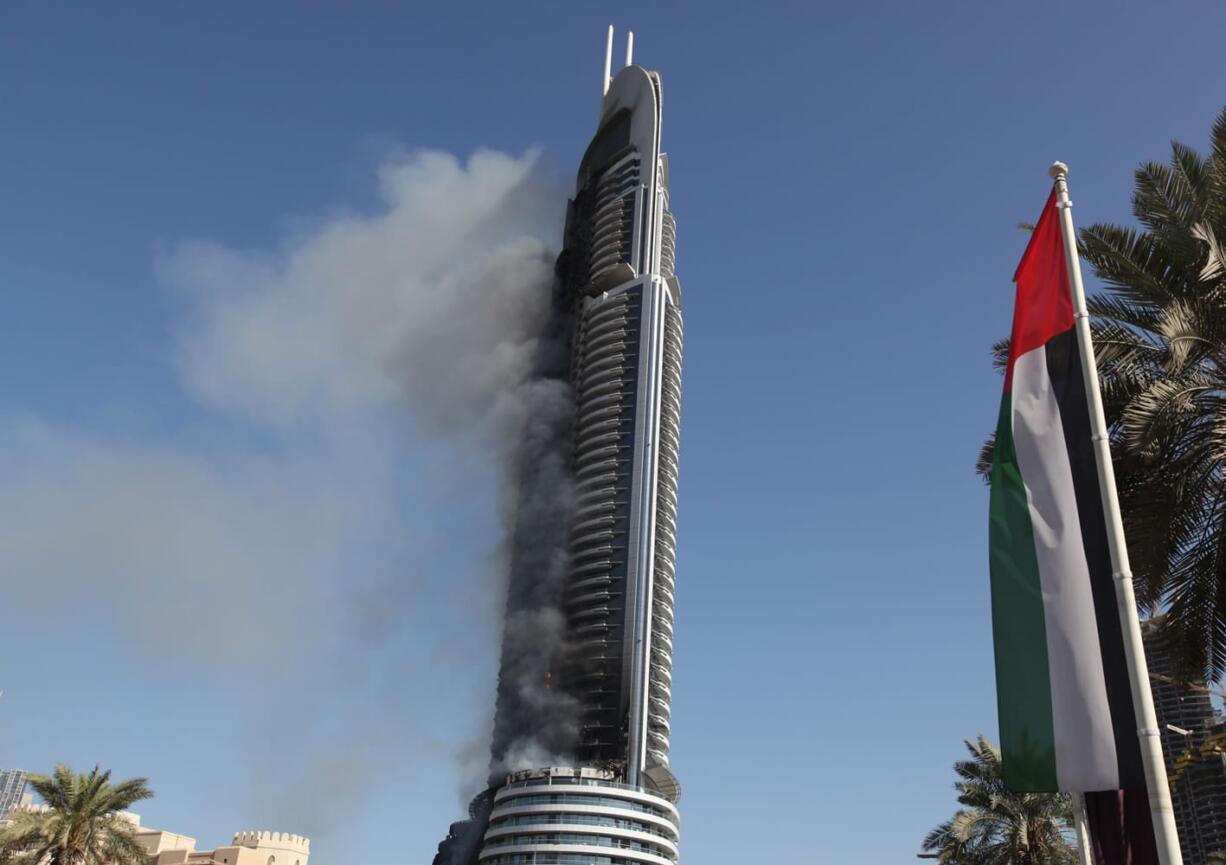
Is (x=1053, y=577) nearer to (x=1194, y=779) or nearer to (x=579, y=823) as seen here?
(x=1194, y=779)

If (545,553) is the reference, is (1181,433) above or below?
below

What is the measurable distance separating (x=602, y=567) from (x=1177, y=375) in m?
138

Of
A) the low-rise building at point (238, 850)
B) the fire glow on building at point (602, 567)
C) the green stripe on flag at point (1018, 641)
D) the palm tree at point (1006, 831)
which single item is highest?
the fire glow on building at point (602, 567)

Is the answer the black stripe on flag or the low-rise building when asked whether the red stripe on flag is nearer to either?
the black stripe on flag

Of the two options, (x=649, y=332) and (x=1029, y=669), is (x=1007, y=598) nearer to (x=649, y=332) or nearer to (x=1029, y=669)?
(x=1029, y=669)

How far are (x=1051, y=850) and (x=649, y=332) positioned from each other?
131 metres

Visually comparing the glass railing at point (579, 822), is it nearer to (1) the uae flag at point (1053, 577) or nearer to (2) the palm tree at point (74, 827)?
(2) the palm tree at point (74, 827)

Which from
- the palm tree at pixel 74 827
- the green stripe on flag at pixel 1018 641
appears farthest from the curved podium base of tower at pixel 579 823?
the green stripe on flag at pixel 1018 641

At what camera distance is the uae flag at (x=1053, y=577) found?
14219 millimetres

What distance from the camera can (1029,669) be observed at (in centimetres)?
1496

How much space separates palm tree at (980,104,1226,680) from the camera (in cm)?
1923

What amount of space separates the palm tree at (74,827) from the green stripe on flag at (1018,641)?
163ft

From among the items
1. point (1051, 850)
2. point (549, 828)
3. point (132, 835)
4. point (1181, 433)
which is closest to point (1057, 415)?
point (1181, 433)

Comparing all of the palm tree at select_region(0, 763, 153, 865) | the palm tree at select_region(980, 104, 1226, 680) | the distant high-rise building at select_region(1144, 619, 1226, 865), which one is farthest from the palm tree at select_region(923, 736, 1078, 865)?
the palm tree at select_region(0, 763, 153, 865)
